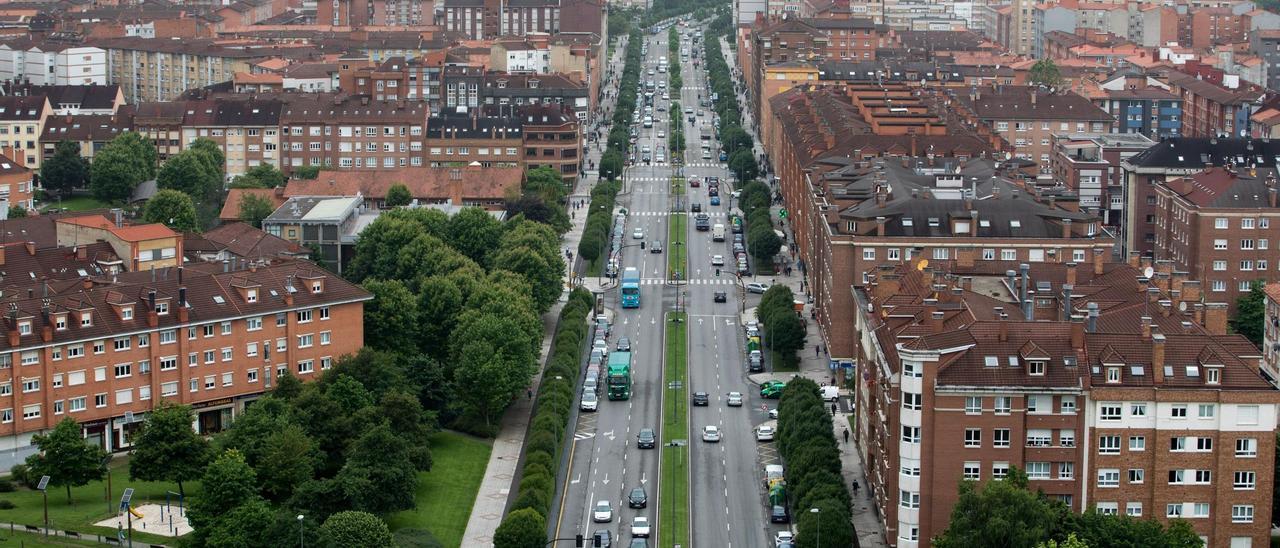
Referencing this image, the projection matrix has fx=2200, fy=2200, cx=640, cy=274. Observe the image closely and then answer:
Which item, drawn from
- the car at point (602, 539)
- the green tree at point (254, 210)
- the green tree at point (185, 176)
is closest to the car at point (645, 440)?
Answer: the car at point (602, 539)

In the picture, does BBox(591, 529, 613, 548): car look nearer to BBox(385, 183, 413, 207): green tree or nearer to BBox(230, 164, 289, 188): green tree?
BBox(385, 183, 413, 207): green tree

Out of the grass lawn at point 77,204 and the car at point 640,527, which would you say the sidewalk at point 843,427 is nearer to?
the car at point 640,527

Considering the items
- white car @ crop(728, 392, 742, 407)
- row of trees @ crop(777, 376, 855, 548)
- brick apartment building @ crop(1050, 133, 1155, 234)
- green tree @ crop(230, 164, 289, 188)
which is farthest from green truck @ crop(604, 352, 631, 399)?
green tree @ crop(230, 164, 289, 188)

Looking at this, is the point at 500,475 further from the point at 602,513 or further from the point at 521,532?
the point at 521,532

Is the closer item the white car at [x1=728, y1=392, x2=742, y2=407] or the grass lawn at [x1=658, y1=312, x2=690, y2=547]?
the grass lawn at [x1=658, y1=312, x2=690, y2=547]

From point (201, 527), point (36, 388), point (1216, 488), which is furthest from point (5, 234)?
point (1216, 488)

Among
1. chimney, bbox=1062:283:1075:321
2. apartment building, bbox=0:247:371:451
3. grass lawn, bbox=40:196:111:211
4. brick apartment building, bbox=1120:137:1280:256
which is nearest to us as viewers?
chimney, bbox=1062:283:1075:321

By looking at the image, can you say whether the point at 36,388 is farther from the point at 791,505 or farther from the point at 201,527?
the point at 791,505
